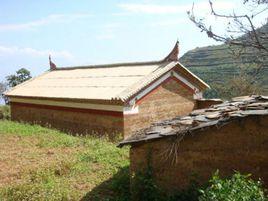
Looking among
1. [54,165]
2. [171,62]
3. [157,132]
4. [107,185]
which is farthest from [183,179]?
[171,62]

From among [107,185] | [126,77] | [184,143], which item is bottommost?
[107,185]

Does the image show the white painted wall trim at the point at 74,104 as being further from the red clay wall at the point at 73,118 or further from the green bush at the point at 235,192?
the green bush at the point at 235,192

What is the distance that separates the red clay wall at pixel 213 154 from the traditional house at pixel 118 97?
7.89 metres

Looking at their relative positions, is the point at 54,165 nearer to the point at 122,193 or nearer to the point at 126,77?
the point at 122,193

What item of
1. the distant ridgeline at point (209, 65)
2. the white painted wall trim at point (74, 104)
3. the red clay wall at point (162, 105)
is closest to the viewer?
the white painted wall trim at point (74, 104)

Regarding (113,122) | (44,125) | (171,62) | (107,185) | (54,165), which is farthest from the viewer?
(44,125)

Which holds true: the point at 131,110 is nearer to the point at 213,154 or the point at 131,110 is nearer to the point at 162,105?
the point at 162,105

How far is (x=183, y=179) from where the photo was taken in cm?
908

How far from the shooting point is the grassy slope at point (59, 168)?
10.3m

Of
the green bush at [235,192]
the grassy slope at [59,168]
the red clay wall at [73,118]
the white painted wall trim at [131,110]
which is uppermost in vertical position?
the white painted wall trim at [131,110]

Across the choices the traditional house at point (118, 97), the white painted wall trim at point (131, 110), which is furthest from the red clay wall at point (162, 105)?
the white painted wall trim at point (131, 110)

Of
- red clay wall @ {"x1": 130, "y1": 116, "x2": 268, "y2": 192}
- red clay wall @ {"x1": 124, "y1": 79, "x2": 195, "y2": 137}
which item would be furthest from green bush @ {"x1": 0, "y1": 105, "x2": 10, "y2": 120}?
red clay wall @ {"x1": 130, "y1": 116, "x2": 268, "y2": 192}

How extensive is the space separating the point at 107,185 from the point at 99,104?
7.73 m

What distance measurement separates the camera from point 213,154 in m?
8.73
